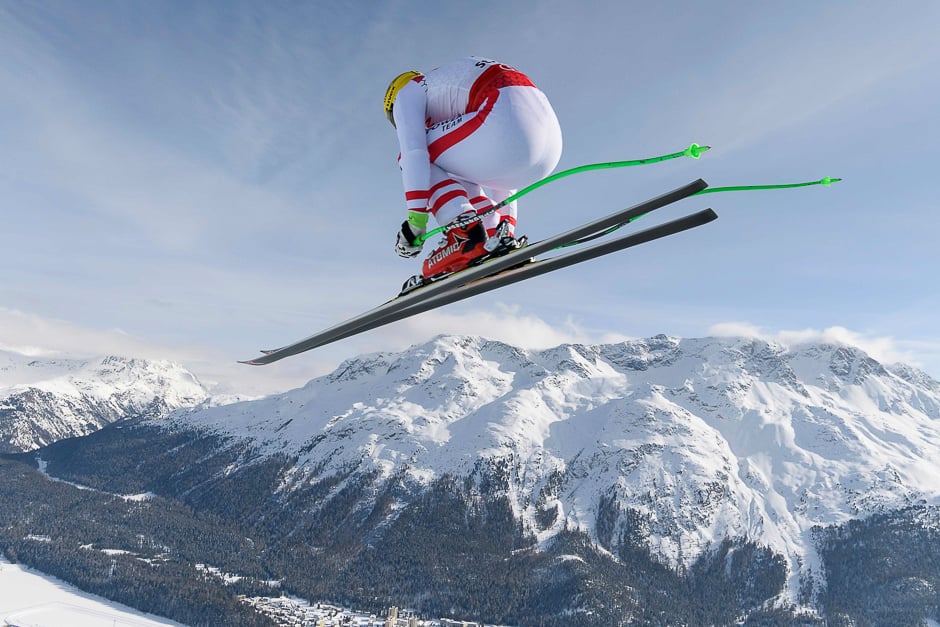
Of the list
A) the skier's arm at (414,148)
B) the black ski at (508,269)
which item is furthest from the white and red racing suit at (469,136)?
the black ski at (508,269)

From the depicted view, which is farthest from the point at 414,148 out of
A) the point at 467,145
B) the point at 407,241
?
the point at 407,241

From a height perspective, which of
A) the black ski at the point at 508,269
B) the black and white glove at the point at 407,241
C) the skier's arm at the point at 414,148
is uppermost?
the skier's arm at the point at 414,148

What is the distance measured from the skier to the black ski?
206 millimetres

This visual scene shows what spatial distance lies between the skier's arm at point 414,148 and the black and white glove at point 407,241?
126mm

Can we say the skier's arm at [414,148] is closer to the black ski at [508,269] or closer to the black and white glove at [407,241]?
the black and white glove at [407,241]

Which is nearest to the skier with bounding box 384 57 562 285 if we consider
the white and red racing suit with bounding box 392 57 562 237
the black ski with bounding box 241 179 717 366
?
the white and red racing suit with bounding box 392 57 562 237

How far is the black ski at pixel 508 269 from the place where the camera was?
4.48m

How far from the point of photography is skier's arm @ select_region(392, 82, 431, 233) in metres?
5.22

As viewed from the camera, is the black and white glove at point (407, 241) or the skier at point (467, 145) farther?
the black and white glove at point (407, 241)

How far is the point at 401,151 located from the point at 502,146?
95 centimetres

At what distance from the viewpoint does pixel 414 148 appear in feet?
17.2

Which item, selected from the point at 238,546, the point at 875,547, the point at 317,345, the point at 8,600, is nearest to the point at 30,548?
the point at 8,600

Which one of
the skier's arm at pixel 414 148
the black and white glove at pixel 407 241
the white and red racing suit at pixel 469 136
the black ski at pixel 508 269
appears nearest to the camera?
the black ski at pixel 508 269

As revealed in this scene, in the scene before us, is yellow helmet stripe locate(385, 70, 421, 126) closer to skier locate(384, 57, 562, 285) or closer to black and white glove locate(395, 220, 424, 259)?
skier locate(384, 57, 562, 285)
